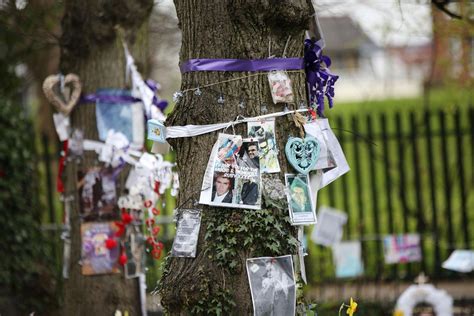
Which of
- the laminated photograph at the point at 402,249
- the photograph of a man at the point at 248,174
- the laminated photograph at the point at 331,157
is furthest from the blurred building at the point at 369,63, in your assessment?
the photograph of a man at the point at 248,174

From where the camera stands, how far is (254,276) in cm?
382

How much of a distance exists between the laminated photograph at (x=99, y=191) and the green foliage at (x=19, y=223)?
180 centimetres

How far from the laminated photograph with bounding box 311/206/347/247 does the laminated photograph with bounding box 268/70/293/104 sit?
538 cm

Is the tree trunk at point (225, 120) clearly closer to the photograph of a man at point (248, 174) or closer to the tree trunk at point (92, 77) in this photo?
the photograph of a man at point (248, 174)

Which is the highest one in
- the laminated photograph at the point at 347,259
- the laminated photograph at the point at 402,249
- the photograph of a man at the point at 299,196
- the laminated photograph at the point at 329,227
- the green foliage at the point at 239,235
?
the photograph of a man at the point at 299,196

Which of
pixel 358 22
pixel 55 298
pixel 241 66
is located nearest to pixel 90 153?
pixel 55 298

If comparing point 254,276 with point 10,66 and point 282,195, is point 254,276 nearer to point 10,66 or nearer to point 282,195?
point 282,195

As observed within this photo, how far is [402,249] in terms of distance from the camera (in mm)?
8703

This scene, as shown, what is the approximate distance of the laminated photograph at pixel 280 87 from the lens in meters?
3.94

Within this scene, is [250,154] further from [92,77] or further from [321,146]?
[92,77]

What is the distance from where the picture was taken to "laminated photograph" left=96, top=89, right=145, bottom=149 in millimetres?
6289

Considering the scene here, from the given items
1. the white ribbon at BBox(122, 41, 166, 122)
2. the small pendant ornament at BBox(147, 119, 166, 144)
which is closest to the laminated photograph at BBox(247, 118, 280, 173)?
the small pendant ornament at BBox(147, 119, 166, 144)

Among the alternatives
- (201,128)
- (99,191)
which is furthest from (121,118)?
(201,128)

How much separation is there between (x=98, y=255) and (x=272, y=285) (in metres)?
2.72
